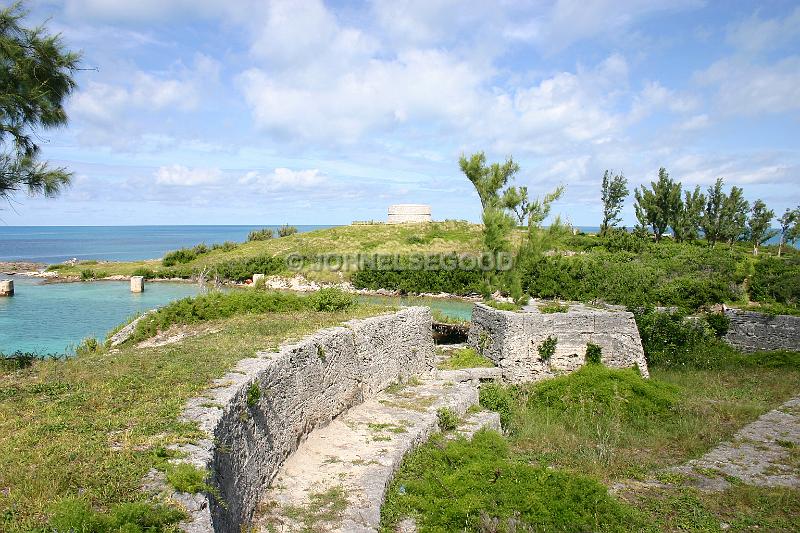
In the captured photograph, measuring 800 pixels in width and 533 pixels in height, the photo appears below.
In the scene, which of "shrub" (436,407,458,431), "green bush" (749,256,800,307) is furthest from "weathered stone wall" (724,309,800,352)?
"shrub" (436,407,458,431)

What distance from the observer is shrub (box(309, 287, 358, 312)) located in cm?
1695

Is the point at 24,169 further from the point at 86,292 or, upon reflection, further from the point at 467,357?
the point at 86,292

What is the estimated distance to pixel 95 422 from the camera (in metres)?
6.57

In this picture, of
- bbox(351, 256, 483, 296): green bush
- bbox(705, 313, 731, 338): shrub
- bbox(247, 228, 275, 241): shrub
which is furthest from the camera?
bbox(247, 228, 275, 241): shrub

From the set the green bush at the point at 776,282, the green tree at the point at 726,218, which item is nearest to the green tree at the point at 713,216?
the green tree at the point at 726,218

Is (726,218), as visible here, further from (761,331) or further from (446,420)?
(446,420)

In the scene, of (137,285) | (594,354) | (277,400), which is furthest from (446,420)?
(137,285)

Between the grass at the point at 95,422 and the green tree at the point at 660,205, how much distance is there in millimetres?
55639

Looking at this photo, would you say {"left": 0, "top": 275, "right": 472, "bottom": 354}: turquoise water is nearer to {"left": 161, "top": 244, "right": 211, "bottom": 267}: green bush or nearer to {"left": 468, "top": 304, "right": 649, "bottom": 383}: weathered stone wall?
{"left": 468, "top": 304, "right": 649, "bottom": 383}: weathered stone wall

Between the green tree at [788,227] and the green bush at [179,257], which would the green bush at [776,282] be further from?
the green bush at [179,257]

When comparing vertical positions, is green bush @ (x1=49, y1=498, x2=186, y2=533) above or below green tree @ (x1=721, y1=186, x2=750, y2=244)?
below

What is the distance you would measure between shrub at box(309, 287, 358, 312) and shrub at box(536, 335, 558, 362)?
21.8ft

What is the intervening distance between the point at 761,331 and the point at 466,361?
42.1ft

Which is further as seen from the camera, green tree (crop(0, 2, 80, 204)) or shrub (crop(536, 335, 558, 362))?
shrub (crop(536, 335, 558, 362))
